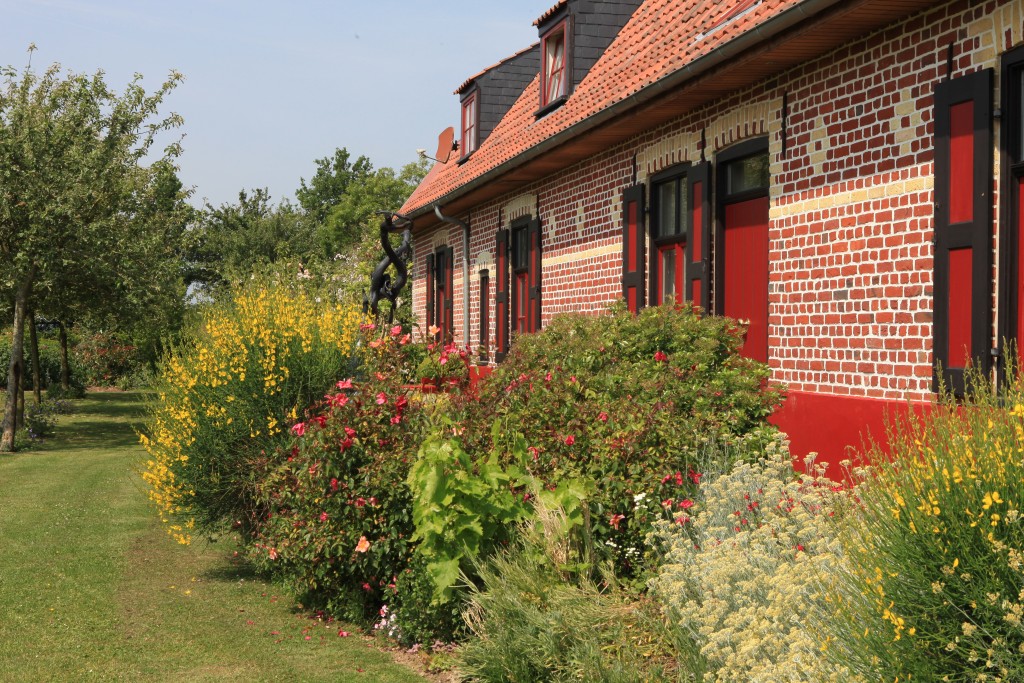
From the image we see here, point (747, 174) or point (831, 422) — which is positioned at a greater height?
point (747, 174)

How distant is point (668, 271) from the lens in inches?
427

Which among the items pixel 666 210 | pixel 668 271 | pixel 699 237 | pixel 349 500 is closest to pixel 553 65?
pixel 666 210

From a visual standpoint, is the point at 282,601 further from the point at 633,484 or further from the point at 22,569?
the point at 633,484

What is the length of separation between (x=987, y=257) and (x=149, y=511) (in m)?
10.5

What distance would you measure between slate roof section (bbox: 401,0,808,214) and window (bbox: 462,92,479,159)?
620 millimetres

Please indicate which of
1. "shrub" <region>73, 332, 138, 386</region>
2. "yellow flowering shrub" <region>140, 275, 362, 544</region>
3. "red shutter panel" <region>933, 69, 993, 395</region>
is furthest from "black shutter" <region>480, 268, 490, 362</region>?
"shrub" <region>73, 332, 138, 386</region>

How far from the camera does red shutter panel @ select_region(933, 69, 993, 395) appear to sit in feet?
20.7

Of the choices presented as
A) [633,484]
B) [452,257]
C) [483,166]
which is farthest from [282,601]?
[452,257]

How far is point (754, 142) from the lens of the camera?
9.09 metres

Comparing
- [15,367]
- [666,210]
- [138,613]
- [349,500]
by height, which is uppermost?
[666,210]

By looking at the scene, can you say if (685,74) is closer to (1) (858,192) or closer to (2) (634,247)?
(1) (858,192)

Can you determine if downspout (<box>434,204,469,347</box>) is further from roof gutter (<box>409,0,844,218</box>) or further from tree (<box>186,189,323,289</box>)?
tree (<box>186,189,323,289</box>)

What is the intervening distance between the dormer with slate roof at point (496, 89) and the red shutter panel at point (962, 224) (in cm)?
1260

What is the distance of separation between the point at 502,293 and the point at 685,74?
25.4 ft
